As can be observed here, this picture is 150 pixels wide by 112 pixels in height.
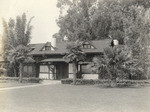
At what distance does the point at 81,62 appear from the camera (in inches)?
1417

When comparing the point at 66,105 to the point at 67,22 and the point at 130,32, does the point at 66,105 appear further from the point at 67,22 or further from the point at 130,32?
the point at 67,22

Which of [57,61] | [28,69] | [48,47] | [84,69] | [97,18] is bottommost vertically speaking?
[84,69]

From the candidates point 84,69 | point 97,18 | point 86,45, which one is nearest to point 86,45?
point 86,45

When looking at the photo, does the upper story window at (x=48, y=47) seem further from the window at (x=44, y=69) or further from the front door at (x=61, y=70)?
the front door at (x=61, y=70)

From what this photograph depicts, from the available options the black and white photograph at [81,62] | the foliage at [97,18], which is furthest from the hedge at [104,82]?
the foliage at [97,18]

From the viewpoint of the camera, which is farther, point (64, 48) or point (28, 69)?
point (28, 69)

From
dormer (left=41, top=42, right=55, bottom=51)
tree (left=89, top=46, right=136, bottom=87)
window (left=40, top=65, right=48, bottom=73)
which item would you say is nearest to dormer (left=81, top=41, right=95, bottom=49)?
dormer (left=41, top=42, right=55, bottom=51)

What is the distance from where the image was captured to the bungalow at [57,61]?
36.2m

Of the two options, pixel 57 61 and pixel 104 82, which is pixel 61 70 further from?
pixel 104 82

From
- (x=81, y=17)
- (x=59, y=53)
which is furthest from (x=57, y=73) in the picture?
(x=81, y=17)

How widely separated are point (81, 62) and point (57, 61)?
2.88 m

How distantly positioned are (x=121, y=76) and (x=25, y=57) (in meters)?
10.6

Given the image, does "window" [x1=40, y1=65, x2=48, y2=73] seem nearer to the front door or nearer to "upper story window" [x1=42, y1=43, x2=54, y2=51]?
the front door

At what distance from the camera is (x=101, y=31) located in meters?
51.0
